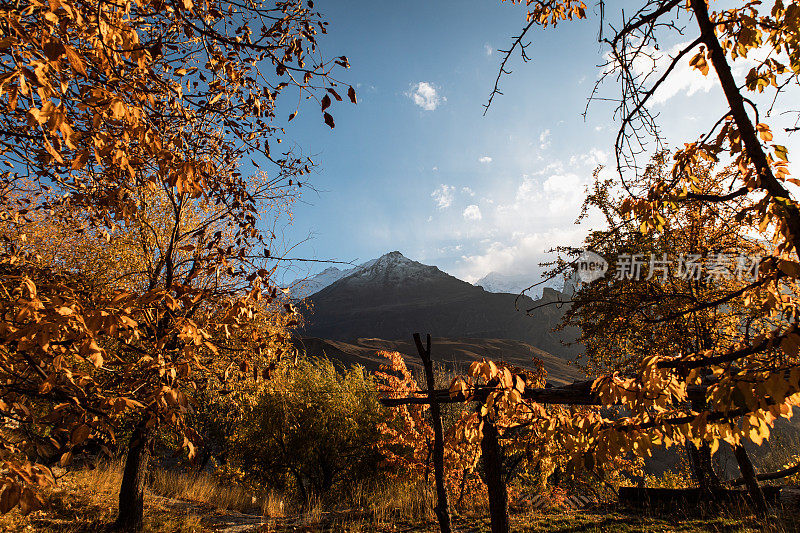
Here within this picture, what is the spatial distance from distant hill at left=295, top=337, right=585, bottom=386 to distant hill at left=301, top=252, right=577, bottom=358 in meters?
15.0

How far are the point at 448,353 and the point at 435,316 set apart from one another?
57.1 m

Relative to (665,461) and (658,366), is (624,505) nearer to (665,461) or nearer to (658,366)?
(658,366)

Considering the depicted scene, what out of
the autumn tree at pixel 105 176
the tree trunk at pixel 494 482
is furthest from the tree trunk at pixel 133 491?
the tree trunk at pixel 494 482

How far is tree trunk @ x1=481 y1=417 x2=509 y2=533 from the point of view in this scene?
4.45 meters

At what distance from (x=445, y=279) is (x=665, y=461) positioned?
460 ft

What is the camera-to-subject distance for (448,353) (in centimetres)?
8538

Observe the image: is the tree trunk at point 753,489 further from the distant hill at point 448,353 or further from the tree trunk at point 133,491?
the distant hill at point 448,353

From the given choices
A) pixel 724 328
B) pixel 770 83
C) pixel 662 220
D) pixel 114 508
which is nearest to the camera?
pixel 770 83

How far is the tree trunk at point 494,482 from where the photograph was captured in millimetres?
4445

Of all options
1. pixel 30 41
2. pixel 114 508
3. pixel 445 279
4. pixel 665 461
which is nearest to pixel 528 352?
pixel 665 461

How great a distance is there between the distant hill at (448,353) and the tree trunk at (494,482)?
6535 cm

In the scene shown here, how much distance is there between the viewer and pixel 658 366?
203 centimetres
